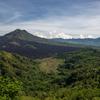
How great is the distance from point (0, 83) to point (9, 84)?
11.3 feet

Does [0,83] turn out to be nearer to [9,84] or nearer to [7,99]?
[9,84]

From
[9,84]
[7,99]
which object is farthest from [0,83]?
[7,99]

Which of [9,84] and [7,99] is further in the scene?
[9,84]

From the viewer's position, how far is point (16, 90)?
11219 cm

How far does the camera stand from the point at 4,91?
10825 centimetres

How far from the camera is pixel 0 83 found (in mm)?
112500

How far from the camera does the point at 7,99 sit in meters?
104

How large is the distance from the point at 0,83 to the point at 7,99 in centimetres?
1052

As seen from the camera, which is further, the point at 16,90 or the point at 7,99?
the point at 16,90

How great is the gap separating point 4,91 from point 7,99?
16.9 feet

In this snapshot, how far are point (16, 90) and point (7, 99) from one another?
8793mm

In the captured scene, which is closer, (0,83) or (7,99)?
(7,99)
